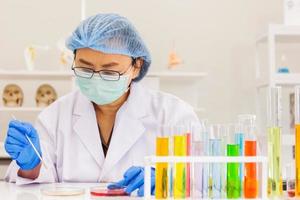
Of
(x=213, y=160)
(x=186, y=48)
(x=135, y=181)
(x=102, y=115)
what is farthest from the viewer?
(x=186, y=48)

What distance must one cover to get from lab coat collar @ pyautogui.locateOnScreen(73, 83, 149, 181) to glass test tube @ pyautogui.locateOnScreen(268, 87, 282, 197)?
709 mm

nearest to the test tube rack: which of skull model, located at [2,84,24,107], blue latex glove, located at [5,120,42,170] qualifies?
blue latex glove, located at [5,120,42,170]

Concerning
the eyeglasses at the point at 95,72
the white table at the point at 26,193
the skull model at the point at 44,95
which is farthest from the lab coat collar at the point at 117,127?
the skull model at the point at 44,95

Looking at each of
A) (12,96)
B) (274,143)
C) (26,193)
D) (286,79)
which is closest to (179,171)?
(274,143)

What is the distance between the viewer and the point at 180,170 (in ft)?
3.42

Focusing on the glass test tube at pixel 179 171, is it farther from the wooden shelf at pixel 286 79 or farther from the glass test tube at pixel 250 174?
the wooden shelf at pixel 286 79

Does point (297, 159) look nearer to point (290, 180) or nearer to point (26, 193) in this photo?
point (290, 180)

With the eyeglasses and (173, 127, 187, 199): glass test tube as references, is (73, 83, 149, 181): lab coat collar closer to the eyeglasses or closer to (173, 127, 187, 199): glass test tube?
the eyeglasses

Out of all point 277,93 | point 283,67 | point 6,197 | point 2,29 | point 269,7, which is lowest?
point 6,197

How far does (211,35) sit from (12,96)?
126cm

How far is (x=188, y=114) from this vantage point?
1775 millimetres

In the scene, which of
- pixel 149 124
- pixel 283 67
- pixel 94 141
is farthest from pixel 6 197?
pixel 283 67

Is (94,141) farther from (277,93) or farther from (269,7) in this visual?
(269,7)

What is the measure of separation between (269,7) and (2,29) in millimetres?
1657
